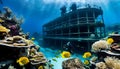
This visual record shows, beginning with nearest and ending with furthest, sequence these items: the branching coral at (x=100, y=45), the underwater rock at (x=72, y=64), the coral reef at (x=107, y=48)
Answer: the underwater rock at (x=72, y=64) < the coral reef at (x=107, y=48) < the branching coral at (x=100, y=45)

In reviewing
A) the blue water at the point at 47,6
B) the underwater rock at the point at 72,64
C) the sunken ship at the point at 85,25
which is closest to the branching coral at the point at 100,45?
the underwater rock at the point at 72,64

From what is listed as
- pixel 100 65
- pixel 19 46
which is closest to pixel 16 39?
pixel 19 46

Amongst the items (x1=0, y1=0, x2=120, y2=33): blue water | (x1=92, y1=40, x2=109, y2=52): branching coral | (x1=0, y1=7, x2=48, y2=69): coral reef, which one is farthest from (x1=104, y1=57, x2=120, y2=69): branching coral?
(x1=0, y1=0, x2=120, y2=33): blue water

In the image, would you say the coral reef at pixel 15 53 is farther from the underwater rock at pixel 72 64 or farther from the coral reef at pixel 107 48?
the coral reef at pixel 107 48

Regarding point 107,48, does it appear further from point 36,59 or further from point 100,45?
point 36,59

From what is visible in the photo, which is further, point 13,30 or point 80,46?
point 80,46

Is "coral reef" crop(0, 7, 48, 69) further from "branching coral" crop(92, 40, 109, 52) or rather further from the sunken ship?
the sunken ship

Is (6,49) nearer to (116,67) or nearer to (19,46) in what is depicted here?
(19,46)

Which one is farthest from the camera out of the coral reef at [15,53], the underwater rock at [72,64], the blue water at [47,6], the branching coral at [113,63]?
the blue water at [47,6]

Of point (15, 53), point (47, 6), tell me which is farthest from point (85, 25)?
point (47, 6)

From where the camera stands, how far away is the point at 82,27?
26672mm

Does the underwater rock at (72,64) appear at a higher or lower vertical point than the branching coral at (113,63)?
lower

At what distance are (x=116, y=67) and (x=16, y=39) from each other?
202 inches

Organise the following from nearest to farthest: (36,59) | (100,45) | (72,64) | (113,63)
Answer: (113,63), (72,64), (100,45), (36,59)
